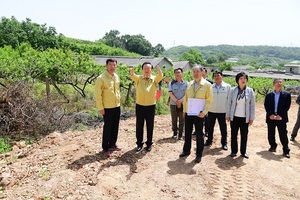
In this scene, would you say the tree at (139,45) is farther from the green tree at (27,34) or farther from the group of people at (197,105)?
the group of people at (197,105)

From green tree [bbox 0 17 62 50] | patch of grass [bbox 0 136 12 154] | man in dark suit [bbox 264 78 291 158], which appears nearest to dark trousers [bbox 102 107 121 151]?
patch of grass [bbox 0 136 12 154]

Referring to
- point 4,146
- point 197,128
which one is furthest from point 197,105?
point 4,146

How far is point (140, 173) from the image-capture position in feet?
12.6

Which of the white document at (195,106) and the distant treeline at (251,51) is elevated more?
the distant treeline at (251,51)

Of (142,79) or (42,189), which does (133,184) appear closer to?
(42,189)

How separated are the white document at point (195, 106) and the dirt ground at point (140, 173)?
0.86 meters

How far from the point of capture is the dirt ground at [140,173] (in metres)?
3.36

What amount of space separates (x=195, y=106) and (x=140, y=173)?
52.8 inches

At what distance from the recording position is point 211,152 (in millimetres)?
4758

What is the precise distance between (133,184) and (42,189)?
1203 millimetres

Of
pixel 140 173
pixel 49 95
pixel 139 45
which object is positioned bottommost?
pixel 140 173

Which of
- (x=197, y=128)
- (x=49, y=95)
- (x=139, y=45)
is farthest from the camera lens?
(x=139, y=45)

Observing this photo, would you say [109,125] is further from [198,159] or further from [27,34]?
[27,34]

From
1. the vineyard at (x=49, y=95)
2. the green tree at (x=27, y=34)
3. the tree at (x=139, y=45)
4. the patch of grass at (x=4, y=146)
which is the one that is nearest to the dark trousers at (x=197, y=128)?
the vineyard at (x=49, y=95)
